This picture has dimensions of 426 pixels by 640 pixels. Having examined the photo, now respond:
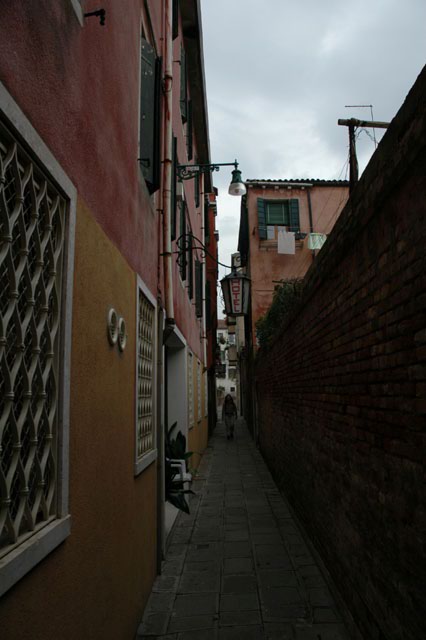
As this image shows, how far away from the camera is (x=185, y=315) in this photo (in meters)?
9.65

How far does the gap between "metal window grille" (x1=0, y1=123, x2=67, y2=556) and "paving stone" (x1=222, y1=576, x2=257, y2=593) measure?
2.92 meters

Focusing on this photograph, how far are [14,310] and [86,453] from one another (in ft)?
3.46

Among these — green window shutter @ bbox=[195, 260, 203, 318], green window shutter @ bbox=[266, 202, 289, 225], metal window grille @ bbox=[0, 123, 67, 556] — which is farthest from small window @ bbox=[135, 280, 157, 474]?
green window shutter @ bbox=[266, 202, 289, 225]

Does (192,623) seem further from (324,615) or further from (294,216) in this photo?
(294,216)

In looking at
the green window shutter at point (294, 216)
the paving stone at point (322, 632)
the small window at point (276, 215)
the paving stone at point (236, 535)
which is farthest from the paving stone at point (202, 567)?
the green window shutter at point (294, 216)

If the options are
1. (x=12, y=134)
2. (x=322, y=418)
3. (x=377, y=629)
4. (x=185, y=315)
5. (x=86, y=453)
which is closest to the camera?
(x=12, y=134)

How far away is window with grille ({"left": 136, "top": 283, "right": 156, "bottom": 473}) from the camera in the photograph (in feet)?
13.7

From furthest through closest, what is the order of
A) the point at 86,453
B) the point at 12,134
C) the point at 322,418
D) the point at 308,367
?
the point at 308,367
the point at 322,418
the point at 86,453
the point at 12,134

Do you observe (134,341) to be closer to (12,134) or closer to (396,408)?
(396,408)

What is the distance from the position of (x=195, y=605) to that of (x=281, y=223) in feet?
48.7

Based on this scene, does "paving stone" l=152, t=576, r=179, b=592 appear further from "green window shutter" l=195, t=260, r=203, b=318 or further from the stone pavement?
"green window shutter" l=195, t=260, r=203, b=318

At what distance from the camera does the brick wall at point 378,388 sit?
7.63 ft

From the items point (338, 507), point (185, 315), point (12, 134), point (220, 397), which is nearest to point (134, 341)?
point (338, 507)

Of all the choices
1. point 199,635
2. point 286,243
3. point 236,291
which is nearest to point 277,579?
point 199,635
